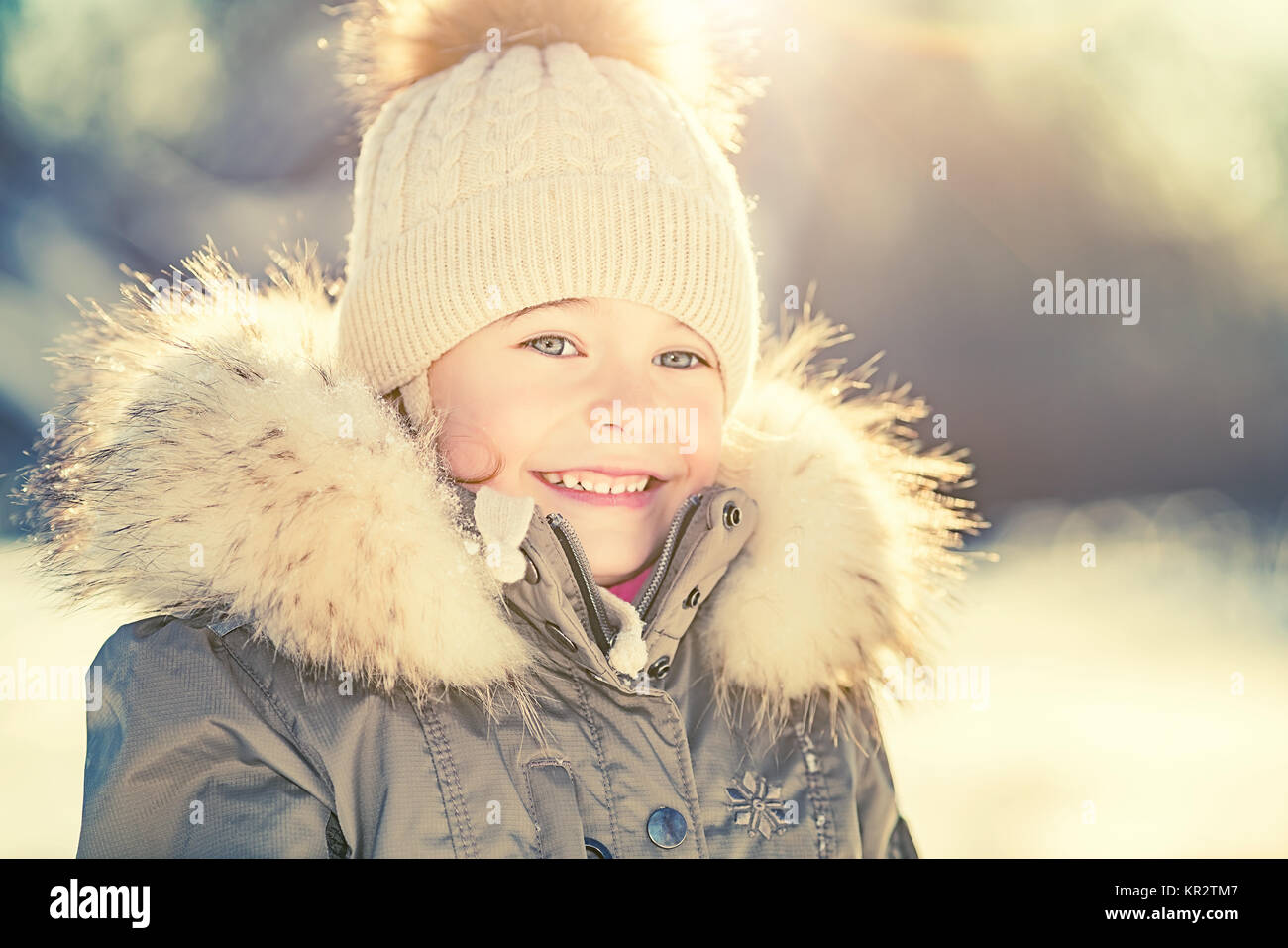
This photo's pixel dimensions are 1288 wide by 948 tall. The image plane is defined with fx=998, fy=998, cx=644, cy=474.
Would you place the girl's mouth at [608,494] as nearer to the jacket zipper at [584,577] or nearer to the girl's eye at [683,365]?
the jacket zipper at [584,577]

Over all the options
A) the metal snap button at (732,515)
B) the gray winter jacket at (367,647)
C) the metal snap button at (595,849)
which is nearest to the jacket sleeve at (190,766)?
the gray winter jacket at (367,647)

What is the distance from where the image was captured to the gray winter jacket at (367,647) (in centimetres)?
107

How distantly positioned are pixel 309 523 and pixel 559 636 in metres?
0.33

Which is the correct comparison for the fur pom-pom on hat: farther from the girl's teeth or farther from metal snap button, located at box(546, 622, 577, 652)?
metal snap button, located at box(546, 622, 577, 652)

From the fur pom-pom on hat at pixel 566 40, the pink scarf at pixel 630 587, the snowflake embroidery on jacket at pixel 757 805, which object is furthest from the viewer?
the fur pom-pom on hat at pixel 566 40

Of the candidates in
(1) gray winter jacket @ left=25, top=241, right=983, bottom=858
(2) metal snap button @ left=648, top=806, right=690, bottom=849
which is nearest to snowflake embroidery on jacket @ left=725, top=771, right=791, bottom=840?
(1) gray winter jacket @ left=25, top=241, right=983, bottom=858

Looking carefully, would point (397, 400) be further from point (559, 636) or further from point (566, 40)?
point (566, 40)

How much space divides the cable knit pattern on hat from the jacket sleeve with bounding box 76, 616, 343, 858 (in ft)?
1.65

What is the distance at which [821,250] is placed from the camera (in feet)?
13.0

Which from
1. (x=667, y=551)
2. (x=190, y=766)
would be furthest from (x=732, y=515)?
(x=190, y=766)

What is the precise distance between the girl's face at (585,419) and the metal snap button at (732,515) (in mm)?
83

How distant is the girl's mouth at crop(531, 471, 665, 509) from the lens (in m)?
1.31

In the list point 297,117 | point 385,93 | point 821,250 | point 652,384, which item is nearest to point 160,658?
point 652,384
